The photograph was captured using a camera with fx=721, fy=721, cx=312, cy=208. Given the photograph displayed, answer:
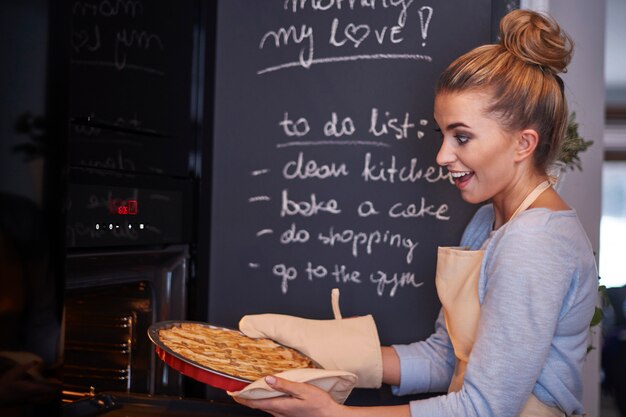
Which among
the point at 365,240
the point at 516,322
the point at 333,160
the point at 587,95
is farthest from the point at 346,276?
the point at 587,95

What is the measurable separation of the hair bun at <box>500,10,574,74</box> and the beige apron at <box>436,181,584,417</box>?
23 centimetres

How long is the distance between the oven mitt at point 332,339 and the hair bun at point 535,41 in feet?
2.18

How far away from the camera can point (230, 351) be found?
4.75 ft

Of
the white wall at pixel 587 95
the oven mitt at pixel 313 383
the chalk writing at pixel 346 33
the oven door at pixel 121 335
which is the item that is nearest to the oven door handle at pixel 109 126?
the oven door at pixel 121 335

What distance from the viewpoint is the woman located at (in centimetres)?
122

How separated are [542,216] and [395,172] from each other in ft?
2.08

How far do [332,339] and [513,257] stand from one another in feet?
1.71

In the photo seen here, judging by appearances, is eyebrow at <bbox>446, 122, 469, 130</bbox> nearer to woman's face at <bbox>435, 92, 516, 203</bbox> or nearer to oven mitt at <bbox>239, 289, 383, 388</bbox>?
woman's face at <bbox>435, 92, 516, 203</bbox>

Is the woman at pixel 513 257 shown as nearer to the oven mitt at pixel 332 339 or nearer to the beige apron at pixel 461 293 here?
the beige apron at pixel 461 293

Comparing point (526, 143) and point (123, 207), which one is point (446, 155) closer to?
point (526, 143)

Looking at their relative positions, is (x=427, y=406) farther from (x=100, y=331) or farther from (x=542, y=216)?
(x=100, y=331)

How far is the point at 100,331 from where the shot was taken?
5.80ft

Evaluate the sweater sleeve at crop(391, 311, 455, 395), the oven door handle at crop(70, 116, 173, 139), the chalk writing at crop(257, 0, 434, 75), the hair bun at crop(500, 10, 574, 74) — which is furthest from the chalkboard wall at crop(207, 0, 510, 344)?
the hair bun at crop(500, 10, 574, 74)

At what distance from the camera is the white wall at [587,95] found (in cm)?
219
